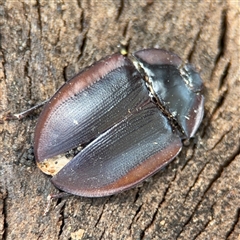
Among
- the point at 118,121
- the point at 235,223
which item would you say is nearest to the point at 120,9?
the point at 118,121

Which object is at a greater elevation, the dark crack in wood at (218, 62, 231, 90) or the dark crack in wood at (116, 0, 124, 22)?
the dark crack in wood at (116, 0, 124, 22)

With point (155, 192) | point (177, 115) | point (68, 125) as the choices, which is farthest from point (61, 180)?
point (177, 115)

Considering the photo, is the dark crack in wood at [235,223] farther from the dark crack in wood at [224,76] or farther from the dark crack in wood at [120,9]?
the dark crack in wood at [120,9]

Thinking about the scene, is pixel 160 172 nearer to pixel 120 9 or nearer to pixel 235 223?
pixel 235 223

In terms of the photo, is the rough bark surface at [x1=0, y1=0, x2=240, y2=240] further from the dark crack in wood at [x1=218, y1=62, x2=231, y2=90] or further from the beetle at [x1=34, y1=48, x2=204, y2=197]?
the beetle at [x1=34, y1=48, x2=204, y2=197]

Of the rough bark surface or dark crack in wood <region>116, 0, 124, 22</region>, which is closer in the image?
the rough bark surface

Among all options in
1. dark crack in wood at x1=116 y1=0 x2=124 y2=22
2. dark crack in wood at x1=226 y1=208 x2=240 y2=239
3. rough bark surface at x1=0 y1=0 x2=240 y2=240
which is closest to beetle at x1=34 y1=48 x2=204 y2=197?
Result: rough bark surface at x1=0 y1=0 x2=240 y2=240
